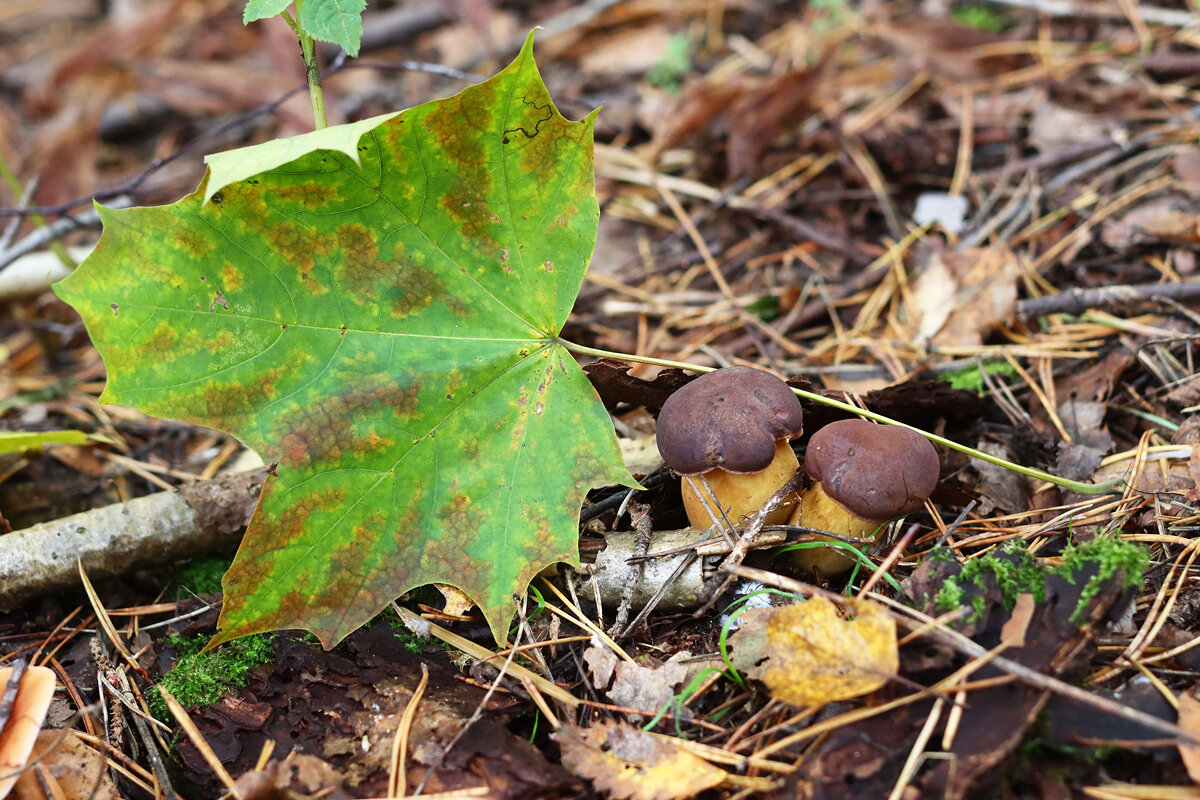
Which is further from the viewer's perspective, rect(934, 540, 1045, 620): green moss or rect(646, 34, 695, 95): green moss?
rect(646, 34, 695, 95): green moss

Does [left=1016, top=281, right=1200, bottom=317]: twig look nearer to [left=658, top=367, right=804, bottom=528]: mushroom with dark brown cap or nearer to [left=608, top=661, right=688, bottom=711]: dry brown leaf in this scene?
[left=658, top=367, right=804, bottom=528]: mushroom with dark brown cap

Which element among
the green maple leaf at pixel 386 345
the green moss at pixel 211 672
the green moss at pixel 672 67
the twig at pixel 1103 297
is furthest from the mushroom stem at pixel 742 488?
the green moss at pixel 672 67

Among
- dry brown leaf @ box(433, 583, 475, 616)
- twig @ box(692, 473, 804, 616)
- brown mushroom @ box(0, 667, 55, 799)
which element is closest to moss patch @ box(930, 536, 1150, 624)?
twig @ box(692, 473, 804, 616)

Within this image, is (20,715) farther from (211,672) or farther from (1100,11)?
(1100,11)

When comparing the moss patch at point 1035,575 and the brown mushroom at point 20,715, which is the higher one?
the brown mushroom at point 20,715

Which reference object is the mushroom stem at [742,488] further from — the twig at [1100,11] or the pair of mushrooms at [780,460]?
the twig at [1100,11]

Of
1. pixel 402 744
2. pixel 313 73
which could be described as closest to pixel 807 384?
pixel 402 744
